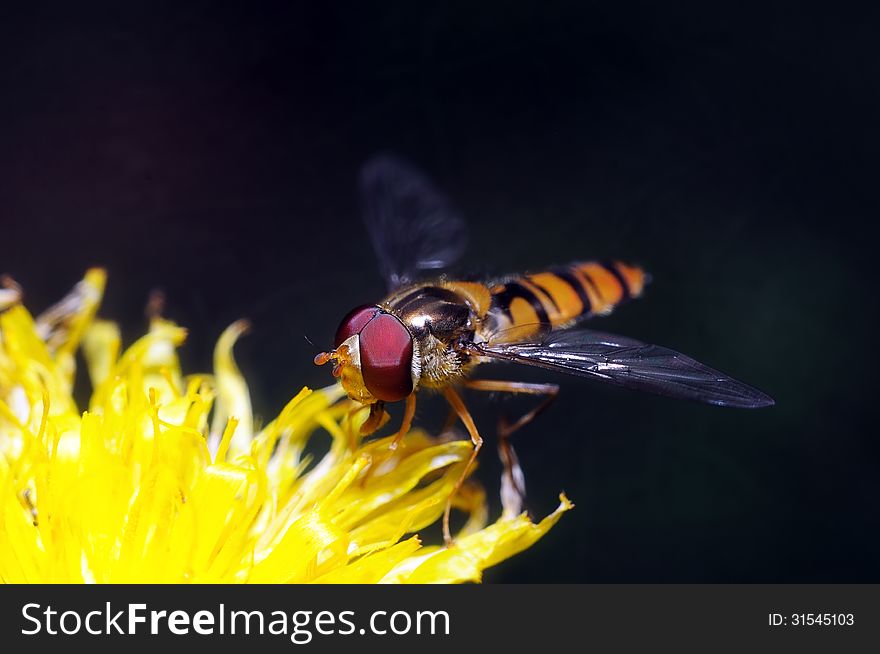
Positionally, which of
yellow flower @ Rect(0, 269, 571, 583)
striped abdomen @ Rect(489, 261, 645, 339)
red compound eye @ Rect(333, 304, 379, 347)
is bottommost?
yellow flower @ Rect(0, 269, 571, 583)

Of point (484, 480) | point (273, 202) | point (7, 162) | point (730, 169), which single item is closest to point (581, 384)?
point (484, 480)

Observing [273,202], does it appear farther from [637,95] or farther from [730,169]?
[730,169]

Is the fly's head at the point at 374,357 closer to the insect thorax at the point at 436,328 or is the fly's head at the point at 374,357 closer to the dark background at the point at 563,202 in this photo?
the insect thorax at the point at 436,328

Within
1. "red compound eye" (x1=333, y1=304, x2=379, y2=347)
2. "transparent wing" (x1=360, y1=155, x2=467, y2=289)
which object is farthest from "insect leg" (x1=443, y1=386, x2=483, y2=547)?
"transparent wing" (x1=360, y1=155, x2=467, y2=289)

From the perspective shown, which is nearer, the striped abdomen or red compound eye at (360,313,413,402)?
red compound eye at (360,313,413,402)

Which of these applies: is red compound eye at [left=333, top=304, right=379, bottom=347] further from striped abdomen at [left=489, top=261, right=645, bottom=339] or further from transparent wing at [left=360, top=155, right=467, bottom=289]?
transparent wing at [left=360, top=155, right=467, bottom=289]

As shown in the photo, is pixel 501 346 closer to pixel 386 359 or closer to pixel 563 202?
pixel 386 359

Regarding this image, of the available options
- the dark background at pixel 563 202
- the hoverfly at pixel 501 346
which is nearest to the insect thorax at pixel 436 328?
the hoverfly at pixel 501 346
